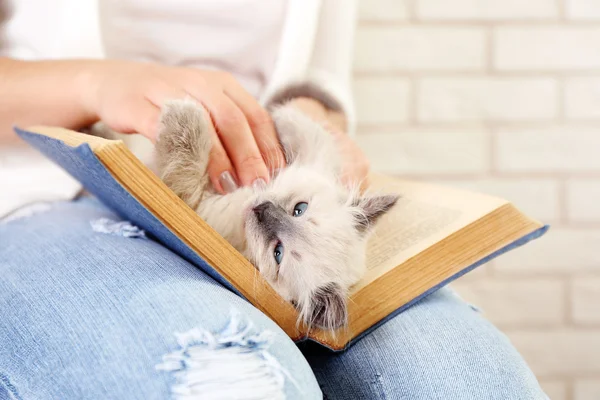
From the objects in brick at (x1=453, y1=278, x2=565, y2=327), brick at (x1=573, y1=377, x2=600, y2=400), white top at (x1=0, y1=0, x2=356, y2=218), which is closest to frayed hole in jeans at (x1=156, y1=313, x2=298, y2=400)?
white top at (x1=0, y1=0, x2=356, y2=218)

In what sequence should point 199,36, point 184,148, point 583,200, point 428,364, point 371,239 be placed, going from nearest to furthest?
point 428,364
point 184,148
point 371,239
point 199,36
point 583,200

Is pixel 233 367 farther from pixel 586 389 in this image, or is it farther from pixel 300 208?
pixel 586 389

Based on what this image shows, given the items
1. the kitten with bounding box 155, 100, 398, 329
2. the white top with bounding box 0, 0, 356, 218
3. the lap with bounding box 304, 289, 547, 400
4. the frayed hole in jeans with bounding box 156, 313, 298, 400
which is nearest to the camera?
the frayed hole in jeans with bounding box 156, 313, 298, 400

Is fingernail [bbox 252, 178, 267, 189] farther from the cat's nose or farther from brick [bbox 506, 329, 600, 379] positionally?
brick [bbox 506, 329, 600, 379]

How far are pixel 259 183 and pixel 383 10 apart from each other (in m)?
0.77

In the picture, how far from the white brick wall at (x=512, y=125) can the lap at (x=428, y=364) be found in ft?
2.58

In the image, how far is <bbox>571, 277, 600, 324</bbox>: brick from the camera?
5.32 feet

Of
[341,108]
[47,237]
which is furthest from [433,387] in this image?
[341,108]

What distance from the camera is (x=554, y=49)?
154 cm

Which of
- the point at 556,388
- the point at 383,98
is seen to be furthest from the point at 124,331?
the point at 556,388

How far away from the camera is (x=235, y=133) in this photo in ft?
2.87

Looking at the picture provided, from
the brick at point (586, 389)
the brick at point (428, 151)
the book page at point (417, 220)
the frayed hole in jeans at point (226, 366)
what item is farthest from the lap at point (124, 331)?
the brick at point (586, 389)

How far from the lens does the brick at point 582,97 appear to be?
1552 mm

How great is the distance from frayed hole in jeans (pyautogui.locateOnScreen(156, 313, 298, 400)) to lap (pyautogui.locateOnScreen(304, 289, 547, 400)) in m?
0.21
